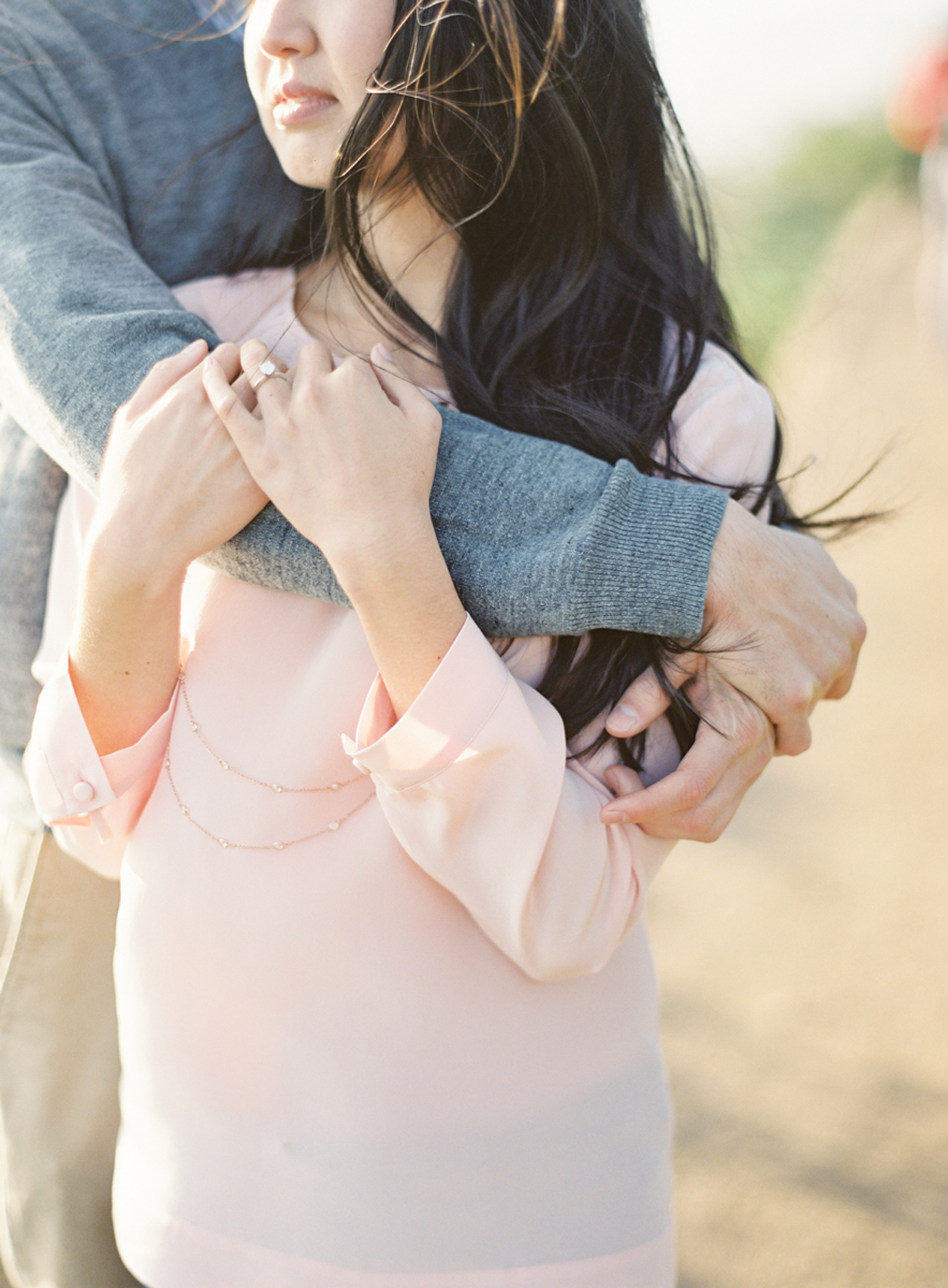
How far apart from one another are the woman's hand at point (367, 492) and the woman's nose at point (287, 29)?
0.34 metres

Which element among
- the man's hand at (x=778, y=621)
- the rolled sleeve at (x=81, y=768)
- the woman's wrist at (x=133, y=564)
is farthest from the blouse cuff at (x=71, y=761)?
the man's hand at (x=778, y=621)

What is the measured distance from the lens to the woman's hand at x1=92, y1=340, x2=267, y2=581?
3.35 ft

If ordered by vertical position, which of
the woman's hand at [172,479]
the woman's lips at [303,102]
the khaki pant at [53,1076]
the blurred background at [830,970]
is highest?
the woman's lips at [303,102]

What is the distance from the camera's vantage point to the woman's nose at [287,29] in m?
1.09

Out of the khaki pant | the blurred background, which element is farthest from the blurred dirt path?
the khaki pant

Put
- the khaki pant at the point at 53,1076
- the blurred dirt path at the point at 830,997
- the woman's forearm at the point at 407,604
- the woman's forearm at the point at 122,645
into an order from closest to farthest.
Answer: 1. the woman's forearm at the point at 407,604
2. the woman's forearm at the point at 122,645
3. the khaki pant at the point at 53,1076
4. the blurred dirt path at the point at 830,997

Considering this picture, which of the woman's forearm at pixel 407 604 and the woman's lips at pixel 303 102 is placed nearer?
the woman's forearm at pixel 407 604

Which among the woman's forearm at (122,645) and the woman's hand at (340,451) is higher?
the woman's hand at (340,451)

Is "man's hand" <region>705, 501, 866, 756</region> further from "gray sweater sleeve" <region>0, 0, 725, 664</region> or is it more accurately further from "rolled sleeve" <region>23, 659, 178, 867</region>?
"rolled sleeve" <region>23, 659, 178, 867</region>

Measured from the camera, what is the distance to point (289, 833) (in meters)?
1.07

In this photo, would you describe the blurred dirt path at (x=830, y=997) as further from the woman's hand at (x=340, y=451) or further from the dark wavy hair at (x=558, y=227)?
the woman's hand at (x=340, y=451)

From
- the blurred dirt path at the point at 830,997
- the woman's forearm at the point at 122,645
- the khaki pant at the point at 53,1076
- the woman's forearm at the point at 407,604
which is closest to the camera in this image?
the woman's forearm at the point at 407,604

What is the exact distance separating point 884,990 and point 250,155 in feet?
7.81

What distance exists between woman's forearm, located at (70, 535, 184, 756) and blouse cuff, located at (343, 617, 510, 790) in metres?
0.25
